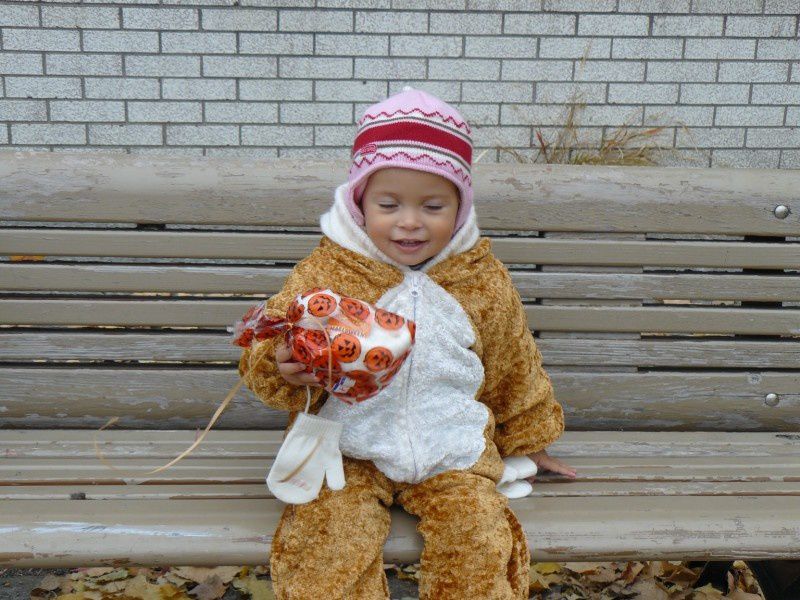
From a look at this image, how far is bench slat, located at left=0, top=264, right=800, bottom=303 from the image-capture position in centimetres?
240

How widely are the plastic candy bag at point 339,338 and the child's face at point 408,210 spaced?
247mm

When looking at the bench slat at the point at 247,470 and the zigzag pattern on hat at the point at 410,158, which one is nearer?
the zigzag pattern on hat at the point at 410,158

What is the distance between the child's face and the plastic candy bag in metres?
0.25

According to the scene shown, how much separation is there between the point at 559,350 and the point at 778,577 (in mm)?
815

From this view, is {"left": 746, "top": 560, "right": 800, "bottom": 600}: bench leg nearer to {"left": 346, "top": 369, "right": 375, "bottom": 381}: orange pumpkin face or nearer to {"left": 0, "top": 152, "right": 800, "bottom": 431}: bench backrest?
{"left": 0, "top": 152, "right": 800, "bottom": 431}: bench backrest

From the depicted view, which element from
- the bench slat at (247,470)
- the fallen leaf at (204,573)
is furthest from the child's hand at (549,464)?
the fallen leaf at (204,573)

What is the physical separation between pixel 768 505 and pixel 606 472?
1.24ft

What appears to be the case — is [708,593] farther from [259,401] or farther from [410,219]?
[410,219]

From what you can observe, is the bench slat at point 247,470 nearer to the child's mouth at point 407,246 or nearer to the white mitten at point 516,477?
the white mitten at point 516,477

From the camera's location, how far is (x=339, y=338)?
1.64 meters

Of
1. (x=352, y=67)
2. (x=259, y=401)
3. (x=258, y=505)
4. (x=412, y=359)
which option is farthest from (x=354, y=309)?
(x=352, y=67)

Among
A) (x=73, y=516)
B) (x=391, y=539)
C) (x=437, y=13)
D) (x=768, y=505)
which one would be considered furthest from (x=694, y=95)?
(x=73, y=516)

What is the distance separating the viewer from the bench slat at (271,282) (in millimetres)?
2402

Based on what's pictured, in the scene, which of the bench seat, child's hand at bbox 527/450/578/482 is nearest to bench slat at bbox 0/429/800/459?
the bench seat
